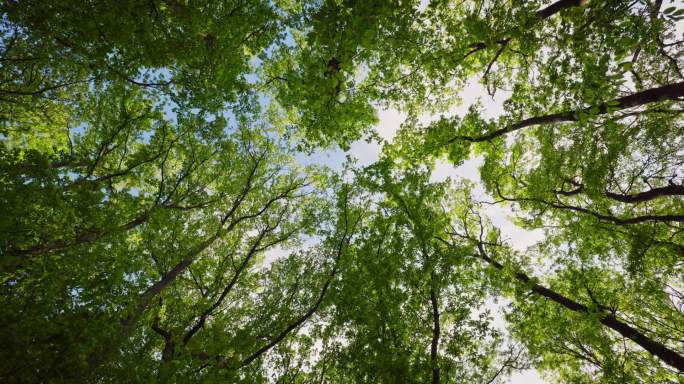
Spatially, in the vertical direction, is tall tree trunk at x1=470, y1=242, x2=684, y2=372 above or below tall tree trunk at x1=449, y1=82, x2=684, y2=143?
below

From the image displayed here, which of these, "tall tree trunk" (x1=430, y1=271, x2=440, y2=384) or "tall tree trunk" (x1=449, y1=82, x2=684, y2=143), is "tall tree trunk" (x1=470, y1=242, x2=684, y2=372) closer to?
"tall tree trunk" (x1=430, y1=271, x2=440, y2=384)

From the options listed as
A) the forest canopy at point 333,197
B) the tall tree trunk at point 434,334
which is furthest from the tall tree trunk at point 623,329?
the tall tree trunk at point 434,334

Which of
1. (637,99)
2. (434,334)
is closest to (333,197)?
(434,334)

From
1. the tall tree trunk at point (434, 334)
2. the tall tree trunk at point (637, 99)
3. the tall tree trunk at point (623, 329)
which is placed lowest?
the tall tree trunk at point (434, 334)

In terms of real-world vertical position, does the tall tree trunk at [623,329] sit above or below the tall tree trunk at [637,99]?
below

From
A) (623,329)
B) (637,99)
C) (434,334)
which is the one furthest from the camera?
(623,329)

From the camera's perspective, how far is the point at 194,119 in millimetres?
11203

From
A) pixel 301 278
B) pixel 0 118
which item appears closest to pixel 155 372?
pixel 301 278

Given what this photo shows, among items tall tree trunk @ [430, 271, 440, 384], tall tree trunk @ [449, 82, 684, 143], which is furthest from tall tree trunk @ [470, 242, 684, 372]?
tall tree trunk @ [449, 82, 684, 143]

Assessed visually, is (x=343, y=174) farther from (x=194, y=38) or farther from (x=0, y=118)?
(x=0, y=118)

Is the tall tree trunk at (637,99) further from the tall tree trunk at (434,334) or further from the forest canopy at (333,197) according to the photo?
the tall tree trunk at (434,334)

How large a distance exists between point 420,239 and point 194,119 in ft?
31.6

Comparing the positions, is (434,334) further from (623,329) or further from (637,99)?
(637,99)

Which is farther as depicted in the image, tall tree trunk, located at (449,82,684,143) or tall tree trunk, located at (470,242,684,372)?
tall tree trunk, located at (470,242,684,372)
